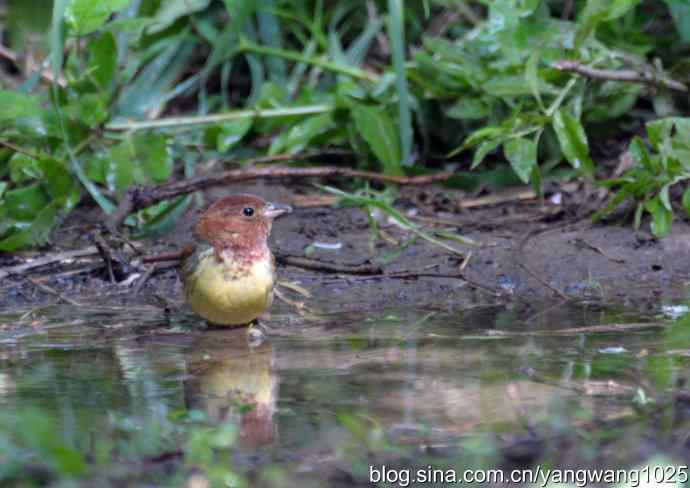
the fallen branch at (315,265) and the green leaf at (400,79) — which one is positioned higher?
the green leaf at (400,79)

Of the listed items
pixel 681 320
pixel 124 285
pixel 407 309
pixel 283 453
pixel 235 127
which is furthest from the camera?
pixel 235 127

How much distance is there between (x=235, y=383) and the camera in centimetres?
400

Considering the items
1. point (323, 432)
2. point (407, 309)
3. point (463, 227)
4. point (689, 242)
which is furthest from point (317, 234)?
point (323, 432)

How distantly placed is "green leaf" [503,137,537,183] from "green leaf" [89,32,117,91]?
206 cm

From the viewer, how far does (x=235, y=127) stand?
6.82 metres

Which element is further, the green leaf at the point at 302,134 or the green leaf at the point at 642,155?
the green leaf at the point at 302,134

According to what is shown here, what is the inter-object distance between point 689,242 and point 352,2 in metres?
3.01

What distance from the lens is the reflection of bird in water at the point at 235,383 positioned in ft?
11.4

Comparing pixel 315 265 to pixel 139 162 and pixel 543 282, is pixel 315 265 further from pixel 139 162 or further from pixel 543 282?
pixel 139 162

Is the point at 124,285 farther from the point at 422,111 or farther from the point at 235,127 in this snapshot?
the point at 422,111

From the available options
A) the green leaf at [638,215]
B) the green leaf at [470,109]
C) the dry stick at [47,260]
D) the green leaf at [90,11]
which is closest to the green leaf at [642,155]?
the green leaf at [638,215]

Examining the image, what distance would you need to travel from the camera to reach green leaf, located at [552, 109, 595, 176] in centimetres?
578

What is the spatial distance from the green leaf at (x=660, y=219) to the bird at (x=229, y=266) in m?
1.81

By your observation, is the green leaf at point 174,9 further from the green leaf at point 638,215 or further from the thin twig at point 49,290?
the green leaf at point 638,215
